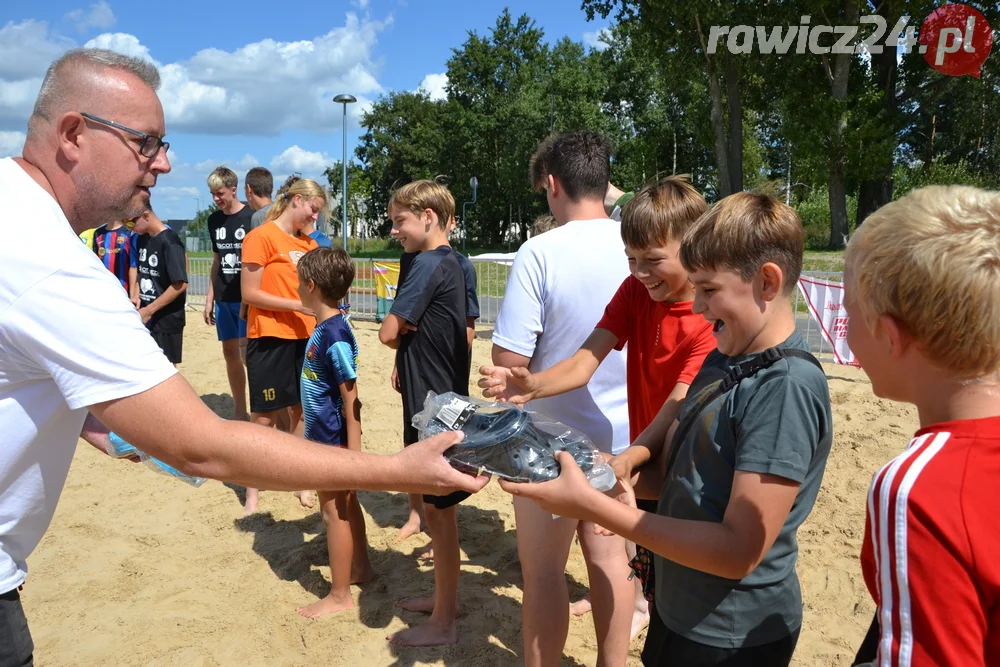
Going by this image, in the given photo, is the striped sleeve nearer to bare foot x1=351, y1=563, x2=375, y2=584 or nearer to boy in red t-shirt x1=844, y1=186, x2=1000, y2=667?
boy in red t-shirt x1=844, y1=186, x2=1000, y2=667

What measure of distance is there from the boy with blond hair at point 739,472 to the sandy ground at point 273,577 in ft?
5.88

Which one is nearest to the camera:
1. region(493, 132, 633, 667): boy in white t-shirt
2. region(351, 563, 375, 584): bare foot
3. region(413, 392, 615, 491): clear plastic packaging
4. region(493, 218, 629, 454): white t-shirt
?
region(413, 392, 615, 491): clear plastic packaging

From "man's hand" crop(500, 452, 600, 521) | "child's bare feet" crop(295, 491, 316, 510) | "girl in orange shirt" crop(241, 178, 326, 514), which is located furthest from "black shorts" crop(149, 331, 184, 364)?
"man's hand" crop(500, 452, 600, 521)

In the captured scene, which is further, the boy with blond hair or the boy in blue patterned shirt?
the boy in blue patterned shirt

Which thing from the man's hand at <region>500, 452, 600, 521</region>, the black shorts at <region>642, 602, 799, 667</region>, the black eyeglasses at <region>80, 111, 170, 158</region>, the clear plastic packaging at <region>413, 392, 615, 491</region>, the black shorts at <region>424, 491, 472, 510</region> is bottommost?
the black shorts at <region>424, 491, 472, 510</region>

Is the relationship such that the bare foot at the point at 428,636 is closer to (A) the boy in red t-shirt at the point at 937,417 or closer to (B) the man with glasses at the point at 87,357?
(B) the man with glasses at the point at 87,357

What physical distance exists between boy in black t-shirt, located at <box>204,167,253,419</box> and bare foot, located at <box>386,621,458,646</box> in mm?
3816

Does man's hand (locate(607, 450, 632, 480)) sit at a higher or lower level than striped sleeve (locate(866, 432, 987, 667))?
lower

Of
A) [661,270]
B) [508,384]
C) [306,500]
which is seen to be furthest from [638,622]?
[306,500]

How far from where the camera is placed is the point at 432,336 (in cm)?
378

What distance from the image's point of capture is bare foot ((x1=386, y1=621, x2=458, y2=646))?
354cm

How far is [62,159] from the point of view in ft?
6.01

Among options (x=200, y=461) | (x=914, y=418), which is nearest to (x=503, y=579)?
(x=200, y=461)

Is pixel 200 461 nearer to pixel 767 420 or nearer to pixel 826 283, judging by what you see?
pixel 767 420
